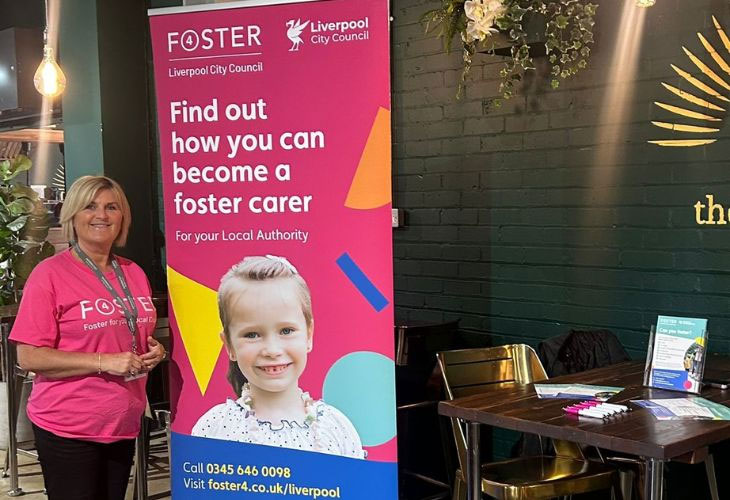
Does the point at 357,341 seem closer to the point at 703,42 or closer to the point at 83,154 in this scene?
the point at 703,42

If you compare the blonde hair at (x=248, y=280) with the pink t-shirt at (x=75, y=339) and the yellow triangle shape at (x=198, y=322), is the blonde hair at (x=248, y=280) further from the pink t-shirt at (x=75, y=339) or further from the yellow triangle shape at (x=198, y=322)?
the pink t-shirt at (x=75, y=339)

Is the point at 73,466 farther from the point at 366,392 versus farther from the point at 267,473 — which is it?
the point at 366,392

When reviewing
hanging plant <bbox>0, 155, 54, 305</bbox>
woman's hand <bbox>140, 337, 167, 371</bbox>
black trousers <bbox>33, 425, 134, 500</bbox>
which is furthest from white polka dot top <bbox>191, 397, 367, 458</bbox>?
hanging plant <bbox>0, 155, 54, 305</bbox>

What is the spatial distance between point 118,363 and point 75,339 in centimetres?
16

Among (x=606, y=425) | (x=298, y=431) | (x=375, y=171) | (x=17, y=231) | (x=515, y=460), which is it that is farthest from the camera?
(x=17, y=231)

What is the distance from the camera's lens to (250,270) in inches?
98.6

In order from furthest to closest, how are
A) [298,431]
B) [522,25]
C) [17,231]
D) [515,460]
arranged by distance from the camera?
[17,231]
[522,25]
[515,460]
[298,431]

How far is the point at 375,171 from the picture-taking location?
2.39 m

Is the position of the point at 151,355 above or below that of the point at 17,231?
below

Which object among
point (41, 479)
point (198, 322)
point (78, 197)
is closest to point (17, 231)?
point (41, 479)

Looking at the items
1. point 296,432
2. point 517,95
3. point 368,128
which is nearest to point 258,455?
point 296,432

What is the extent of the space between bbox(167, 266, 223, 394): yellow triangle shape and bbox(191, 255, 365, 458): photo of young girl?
4 cm

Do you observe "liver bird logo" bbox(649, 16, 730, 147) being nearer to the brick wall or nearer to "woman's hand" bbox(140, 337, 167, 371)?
the brick wall

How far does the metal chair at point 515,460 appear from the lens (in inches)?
107
